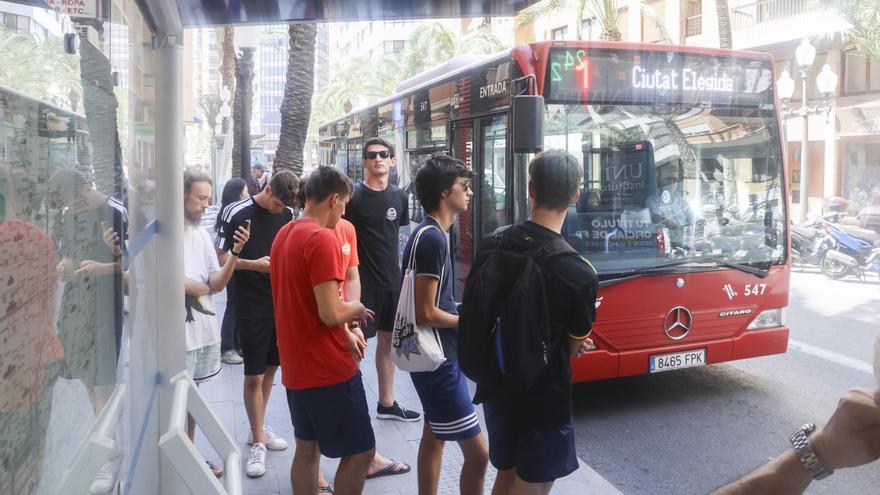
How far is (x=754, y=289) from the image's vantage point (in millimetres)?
6527

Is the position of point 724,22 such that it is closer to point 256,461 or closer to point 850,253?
point 850,253

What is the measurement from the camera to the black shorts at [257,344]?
4.87 m

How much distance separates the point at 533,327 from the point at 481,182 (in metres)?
4.27

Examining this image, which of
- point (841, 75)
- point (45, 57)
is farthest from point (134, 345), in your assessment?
point (841, 75)

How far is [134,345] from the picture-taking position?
1.92 m

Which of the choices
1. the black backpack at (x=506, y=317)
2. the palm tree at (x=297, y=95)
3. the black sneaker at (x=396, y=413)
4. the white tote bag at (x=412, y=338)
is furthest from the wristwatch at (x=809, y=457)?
the palm tree at (x=297, y=95)

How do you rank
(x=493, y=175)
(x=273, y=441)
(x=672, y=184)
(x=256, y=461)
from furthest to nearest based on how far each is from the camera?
(x=493, y=175) → (x=672, y=184) → (x=273, y=441) → (x=256, y=461)

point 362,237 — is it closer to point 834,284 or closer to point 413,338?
point 413,338

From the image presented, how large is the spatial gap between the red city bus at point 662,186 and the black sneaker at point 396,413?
1268mm

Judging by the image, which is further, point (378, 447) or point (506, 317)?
point (378, 447)

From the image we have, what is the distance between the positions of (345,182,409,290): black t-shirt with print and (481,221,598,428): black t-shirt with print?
3.11 m

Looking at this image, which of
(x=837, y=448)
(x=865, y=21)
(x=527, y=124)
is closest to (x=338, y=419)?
(x=837, y=448)

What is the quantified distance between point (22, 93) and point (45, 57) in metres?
0.10

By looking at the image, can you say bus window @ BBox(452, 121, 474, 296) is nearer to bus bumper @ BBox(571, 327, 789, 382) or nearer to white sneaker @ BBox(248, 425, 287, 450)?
bus bumper @ BBox(571, 327, 789, 382)
